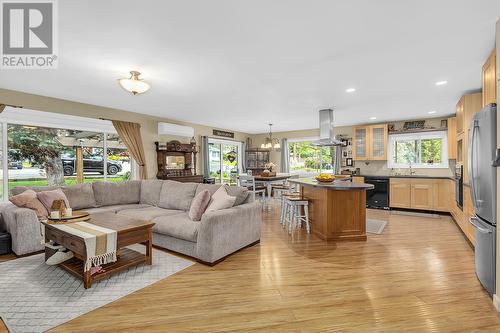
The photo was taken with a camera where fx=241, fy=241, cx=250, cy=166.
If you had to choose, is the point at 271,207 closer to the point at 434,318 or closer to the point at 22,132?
the point at 434,318

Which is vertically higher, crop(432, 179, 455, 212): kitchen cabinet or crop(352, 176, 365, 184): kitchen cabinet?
crop(352, 176, 365, 184): kitchen cabinet

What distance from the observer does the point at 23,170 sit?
4.39 meters

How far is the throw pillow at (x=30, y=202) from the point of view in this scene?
3416 millimetres

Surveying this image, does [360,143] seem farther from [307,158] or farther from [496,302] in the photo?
[496,302]

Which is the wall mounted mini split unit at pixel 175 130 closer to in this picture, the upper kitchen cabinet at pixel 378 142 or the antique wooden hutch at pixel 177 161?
the antique wooden hutch at pixel 177 161

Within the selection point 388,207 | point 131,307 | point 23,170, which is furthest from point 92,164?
point 388,207

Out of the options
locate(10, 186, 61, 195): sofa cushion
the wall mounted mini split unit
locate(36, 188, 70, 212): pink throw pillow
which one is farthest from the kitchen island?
locate(10, 186, 61, 195): sofa cushion

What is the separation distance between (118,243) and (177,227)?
73 centimetres

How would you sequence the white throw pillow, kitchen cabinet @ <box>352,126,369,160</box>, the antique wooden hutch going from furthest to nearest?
1. kitchen cabinet @ <box>352,126,369,160</box>
2. the antique wooden hutch
3. the white throw pillow

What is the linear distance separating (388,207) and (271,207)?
3.13 meters

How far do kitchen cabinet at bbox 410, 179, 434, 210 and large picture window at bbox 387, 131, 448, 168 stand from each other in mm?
867

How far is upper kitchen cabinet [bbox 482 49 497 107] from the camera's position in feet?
8.41

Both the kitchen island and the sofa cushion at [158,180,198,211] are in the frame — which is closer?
the kitchen island

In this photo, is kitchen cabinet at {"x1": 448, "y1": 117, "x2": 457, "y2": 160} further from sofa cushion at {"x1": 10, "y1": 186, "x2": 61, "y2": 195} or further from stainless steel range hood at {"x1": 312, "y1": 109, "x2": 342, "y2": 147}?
sofa cushion at {"x1": 10, "y1": 186, "x2": 61, "y2": 195}
